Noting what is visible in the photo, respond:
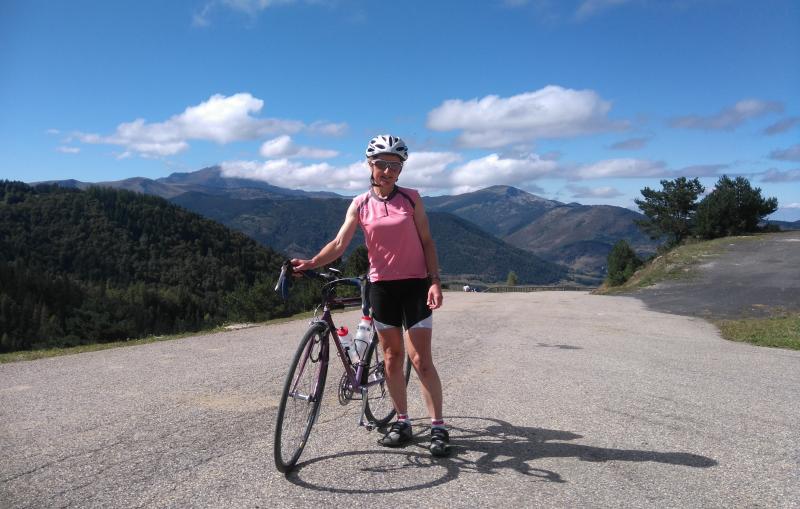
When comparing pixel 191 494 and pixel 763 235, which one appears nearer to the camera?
pixel 191 494

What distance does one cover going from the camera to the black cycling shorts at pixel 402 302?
4207 mm

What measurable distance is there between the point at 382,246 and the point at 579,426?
2516 mm

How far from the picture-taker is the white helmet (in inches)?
167

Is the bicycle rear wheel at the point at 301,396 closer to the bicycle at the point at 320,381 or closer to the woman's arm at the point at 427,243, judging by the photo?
the bicycle at the point at 320,381

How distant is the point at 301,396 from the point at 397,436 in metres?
0.86

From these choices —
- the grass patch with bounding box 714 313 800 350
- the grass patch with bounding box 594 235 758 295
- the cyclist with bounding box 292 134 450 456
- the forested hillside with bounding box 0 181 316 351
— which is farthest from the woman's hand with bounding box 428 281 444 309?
the forested hillside with bounding box 0 181 316 351

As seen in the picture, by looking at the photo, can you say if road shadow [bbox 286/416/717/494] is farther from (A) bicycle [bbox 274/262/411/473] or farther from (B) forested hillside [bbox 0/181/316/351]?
(B) forested hillside [bbox 0/181/316/351]

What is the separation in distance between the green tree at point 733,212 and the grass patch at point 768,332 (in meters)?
25.7

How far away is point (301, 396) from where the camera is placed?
408 centimetres

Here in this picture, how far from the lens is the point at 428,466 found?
13.4 feet

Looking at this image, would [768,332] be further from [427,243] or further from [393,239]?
[393,239]

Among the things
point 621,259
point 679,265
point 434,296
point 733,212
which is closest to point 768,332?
point 434,296

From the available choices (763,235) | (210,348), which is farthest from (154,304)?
(210,348)

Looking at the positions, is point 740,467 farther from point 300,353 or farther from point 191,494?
point 191,494
